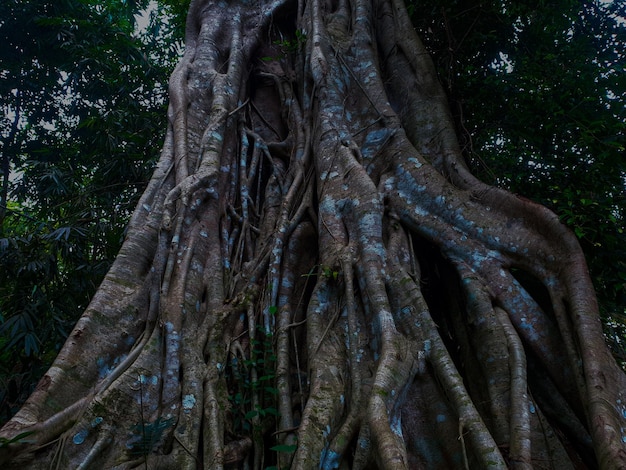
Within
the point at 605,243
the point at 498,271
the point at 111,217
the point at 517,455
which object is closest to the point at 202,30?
the point at 111,217

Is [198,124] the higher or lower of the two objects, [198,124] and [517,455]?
the higher

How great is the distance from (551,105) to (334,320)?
2.50 m

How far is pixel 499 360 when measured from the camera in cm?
241

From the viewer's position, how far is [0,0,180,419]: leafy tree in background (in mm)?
3977

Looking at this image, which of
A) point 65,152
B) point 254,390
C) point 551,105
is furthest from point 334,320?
point 65,152

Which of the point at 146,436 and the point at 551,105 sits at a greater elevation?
the point at 551,105

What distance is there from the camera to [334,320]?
267 centimetres

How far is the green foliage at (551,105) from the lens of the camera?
9.59ft

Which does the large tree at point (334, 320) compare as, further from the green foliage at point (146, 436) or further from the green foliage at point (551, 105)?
the green foliage at point (551, 105)

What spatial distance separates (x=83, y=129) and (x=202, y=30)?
3.12 metres

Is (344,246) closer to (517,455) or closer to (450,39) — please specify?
(517,455)

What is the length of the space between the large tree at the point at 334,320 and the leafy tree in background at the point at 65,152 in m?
1.40

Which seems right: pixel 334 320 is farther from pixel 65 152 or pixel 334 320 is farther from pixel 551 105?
pixel 65 152

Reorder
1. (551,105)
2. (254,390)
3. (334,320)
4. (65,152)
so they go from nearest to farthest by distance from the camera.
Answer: (254,390) < (334,320) < (551,105) < (65,152)
